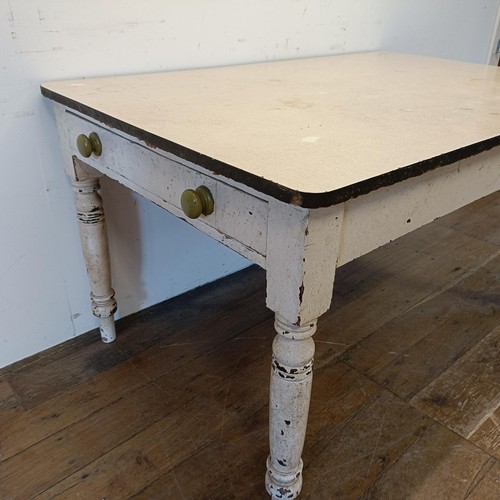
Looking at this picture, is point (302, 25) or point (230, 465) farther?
point (302, 25)

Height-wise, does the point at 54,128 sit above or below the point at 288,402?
above

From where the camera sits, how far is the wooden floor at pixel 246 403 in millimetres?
1001

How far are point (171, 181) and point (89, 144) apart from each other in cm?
26

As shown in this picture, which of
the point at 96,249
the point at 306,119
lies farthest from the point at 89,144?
the point at 306,119

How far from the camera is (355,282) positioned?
1680 millimetres

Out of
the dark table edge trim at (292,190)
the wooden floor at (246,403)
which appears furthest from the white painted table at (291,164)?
the wooden floor at (246,403)

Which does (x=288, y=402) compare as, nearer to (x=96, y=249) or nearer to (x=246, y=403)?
(x=246, y=403)

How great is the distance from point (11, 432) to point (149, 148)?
2.34 feet

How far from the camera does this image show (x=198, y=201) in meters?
0.75

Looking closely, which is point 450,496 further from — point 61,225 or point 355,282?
point 61,225

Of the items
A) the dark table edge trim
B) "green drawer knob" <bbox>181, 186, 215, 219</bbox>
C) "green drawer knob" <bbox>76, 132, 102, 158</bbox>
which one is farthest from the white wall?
"green drawer knob" <bbox>181, 186, 215, 219</bbox>

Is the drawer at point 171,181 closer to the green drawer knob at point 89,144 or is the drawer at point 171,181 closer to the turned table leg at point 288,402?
the green drawer knob at point 89,144

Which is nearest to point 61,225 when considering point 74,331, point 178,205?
point 74,331

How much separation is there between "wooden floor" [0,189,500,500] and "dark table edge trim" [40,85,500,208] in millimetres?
642
